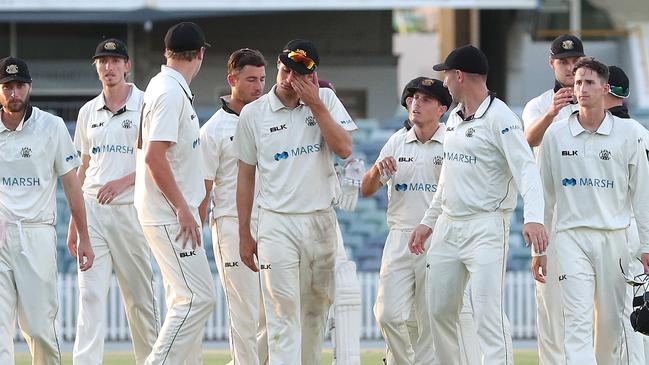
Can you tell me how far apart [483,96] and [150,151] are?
2153 millimetres

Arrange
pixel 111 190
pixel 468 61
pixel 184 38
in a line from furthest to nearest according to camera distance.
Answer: pixel 111 190 < pixel 468 61 < pixel 184 38

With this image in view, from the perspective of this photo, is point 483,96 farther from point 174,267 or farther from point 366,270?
point 366,270

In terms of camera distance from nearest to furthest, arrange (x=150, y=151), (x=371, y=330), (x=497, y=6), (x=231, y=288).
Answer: (x=150, y=151)
(x=231, y=288)
(x=371, y=330)
(x=497, y=6)

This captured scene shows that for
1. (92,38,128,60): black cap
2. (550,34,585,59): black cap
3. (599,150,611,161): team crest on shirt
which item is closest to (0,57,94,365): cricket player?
(92,38,128,60): black cap

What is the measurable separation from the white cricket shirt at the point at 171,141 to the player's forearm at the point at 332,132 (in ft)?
2.69

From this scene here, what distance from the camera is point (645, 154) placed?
9.84m

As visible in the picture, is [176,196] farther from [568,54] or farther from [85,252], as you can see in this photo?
[568,54]

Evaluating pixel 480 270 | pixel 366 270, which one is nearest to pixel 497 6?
pixel 366 270

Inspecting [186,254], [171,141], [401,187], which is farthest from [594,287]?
[171,141]

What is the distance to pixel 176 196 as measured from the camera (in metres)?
9.27

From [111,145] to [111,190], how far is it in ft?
1.31

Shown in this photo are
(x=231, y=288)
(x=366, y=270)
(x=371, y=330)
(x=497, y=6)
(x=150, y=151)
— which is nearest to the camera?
(x=150, y=151)

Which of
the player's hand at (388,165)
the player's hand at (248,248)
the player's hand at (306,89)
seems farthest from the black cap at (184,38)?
the player's hand at (388,165)

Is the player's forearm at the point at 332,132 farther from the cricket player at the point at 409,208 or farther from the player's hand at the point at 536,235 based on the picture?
the cricket player at the point at 409,208
